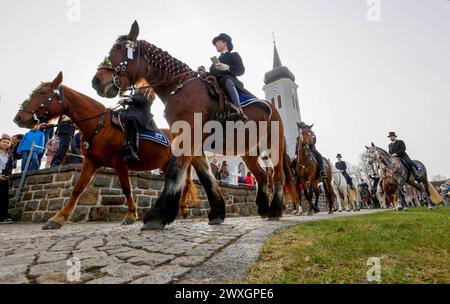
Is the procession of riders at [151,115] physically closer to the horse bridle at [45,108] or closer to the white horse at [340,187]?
the horse bridle at [45,108]

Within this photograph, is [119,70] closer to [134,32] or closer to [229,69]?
[134,32]

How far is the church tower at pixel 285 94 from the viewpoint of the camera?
55.8m

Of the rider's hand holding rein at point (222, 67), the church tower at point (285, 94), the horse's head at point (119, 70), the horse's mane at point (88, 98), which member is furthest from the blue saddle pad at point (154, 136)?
the church tower at point (285, 94)

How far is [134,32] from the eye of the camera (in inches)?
163

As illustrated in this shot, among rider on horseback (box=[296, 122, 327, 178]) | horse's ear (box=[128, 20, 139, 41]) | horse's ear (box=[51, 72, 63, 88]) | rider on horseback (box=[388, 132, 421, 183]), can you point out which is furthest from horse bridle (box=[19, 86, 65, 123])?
rider on horseback (box=[388, 132, 421, 183])

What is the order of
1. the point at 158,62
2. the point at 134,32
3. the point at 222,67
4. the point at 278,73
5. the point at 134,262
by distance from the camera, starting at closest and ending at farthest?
the point at 134,262 → the point at 158,62 → the point at 134,32 → the point at 222,67 → the point at 278,73

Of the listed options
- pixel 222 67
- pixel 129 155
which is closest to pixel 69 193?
pixel 129 155

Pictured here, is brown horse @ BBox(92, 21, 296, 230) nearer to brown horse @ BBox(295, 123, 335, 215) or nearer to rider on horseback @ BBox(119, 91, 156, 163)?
rider on horseback @ BBox(119, 91, 156, 163)

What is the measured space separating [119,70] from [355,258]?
149 inches

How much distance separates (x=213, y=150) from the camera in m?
4.51

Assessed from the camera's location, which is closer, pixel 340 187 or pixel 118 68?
pixel 118 68

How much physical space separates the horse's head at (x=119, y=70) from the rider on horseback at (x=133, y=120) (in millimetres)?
838

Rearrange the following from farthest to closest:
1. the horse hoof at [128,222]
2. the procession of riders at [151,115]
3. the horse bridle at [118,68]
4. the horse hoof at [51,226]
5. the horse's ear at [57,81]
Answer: the horse's ear at [57,81]
the horse hoof at [128,222]
the horse hoof at [51,226]
the horse bridle at [118,68]
the procession of riders at [151,115]

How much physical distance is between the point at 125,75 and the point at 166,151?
226 cm
